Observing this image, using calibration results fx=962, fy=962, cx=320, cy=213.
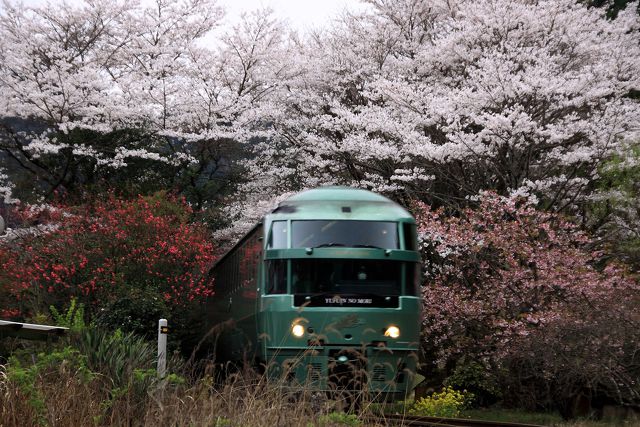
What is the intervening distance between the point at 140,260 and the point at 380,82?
28.4ft

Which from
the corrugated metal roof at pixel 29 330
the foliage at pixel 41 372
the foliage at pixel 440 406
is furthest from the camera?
the foliage at pixel 440 406

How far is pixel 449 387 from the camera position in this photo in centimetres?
1845

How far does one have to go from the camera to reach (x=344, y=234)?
14828 mm

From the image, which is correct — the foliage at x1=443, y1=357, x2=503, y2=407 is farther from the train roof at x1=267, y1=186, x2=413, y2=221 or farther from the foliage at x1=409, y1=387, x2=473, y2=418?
the train roof at x1=267, y1=186, x2=413, y2=221

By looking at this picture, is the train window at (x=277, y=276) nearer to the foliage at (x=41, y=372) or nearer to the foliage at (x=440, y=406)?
the foliage at (x=440, y=406)

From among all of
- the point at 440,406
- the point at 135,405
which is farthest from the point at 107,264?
the point at 135,405

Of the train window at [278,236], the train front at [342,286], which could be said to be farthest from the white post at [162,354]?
the train window at [278,236]

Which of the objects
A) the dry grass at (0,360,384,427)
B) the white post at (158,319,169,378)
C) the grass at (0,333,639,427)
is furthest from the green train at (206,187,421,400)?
the dry grass at (0,360,384,427)

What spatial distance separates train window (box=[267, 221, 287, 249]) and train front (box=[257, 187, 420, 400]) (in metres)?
0.02

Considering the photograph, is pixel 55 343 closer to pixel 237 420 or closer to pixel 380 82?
pixel 237 420

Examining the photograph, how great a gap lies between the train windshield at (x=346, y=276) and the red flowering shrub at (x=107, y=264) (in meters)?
7.80

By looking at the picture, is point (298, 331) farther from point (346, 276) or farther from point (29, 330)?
point (29, 330)

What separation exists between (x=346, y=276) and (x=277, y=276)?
1.05 meters

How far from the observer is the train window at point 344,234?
48.4 ft
